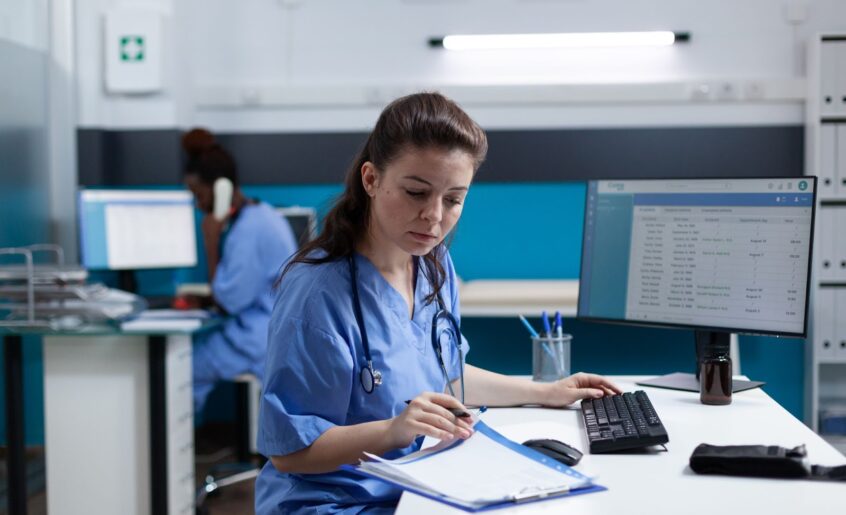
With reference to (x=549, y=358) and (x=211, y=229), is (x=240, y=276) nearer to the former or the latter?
(x=211, y=229)

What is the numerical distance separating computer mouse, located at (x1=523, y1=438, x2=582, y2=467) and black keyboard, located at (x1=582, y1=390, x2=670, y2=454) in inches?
3.2

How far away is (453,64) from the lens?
430 centimetres

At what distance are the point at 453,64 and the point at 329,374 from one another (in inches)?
125

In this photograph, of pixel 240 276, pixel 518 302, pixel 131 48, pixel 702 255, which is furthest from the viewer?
pixel 131 48

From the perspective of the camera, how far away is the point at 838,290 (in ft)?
12.7

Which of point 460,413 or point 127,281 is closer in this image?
point 460,413

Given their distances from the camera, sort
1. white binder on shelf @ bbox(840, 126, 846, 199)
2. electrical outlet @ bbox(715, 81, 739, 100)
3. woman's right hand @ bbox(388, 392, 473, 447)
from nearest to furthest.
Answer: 1. woman's right hand @ bbox(388, 392, 473, 447)
2. white binder on shelf @ bbox(840, 126, 846, 199)
3. electrical outlet @ bbox(715, 81, 739, 100)

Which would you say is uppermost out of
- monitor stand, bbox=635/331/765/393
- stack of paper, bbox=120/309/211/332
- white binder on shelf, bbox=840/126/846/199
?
white binder on shelf, bbox=840/126/846/199

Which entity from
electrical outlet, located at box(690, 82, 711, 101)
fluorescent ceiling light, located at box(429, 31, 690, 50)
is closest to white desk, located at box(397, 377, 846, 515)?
electrical outlet, located at box(690, 82, 711, 101)

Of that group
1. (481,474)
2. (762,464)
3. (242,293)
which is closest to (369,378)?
(481,474)

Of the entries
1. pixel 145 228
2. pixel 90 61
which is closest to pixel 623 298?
pixel 145 228

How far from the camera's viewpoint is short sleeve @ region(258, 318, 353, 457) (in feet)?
4.33

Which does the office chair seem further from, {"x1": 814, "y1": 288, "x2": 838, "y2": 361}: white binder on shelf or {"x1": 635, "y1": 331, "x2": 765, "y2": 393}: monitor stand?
{"x1": 814, "y1": 288, "x2": 838, "y2": 361}: white binder on shelf

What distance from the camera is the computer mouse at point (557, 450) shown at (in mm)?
1213
